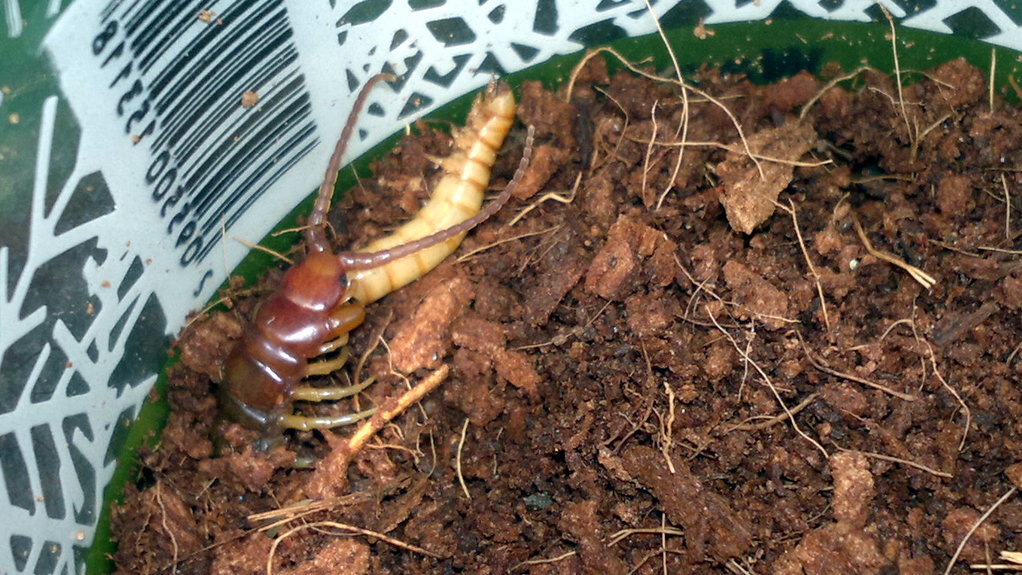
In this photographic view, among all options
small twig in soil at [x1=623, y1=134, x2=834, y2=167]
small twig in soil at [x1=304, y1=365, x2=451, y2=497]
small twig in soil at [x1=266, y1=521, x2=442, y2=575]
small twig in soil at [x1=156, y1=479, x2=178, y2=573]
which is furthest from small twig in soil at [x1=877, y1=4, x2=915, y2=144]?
small twig in soil at [x1=156, y1=479, x2=178, y2=573]

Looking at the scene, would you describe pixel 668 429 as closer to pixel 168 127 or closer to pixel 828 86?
pixel 828 86

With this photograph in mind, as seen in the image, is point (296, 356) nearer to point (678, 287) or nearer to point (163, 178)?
point (163, 178)

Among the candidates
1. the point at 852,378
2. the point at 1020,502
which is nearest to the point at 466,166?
the point at 852,378

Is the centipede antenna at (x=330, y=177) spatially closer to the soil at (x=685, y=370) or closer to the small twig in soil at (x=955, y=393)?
the soil at (x=685, y=370)

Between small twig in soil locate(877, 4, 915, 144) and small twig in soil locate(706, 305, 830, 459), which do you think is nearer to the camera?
small twig in soil locate(706, 305, 830, 459)

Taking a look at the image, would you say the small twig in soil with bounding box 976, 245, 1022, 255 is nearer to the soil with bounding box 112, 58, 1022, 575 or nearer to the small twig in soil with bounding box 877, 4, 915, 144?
the soil with bounding box 112, 58, 1022, 575

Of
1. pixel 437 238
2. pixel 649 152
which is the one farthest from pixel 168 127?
pixel 649 152

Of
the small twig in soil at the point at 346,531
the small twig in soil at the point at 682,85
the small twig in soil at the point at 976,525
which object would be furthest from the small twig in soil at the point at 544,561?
the small twig in soil at the point at 682,85
